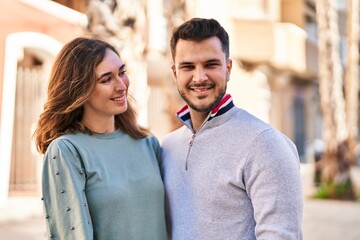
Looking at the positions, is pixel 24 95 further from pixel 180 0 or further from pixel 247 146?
pixel 247 146

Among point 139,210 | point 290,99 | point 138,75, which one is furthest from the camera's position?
point 290,99

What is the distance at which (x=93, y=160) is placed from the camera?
8.21 ft

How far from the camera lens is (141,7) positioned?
534 cm

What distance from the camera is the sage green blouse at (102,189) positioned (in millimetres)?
2316

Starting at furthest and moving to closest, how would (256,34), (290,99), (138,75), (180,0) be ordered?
(290,99) → (256,34) → (180,0) → (138,75)

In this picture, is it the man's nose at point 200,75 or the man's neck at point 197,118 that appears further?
the man's neck at point 197,118

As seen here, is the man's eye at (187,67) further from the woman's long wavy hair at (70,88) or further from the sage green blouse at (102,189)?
the sage green blouse at (102,189)

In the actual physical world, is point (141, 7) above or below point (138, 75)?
Answer: above

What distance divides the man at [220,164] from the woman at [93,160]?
0.53 ft

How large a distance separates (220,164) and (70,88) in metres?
0.82

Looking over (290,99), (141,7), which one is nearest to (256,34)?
Result: (290,99)

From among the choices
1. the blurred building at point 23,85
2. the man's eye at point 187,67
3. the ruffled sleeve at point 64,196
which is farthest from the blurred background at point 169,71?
the ruffled sleeve at point 64,196

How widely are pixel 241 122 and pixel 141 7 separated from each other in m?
3.25

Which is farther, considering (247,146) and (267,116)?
(267,116)
